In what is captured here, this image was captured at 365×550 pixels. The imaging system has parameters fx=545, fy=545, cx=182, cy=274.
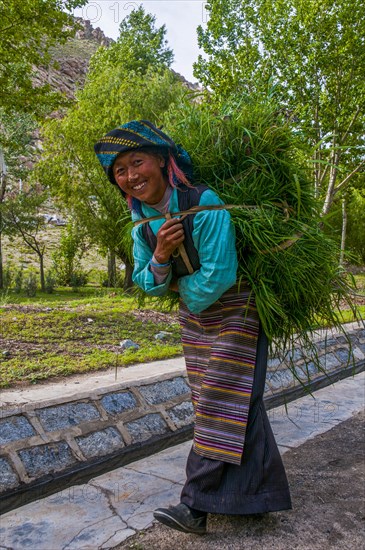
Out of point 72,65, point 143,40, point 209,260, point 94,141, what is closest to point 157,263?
point 209,260

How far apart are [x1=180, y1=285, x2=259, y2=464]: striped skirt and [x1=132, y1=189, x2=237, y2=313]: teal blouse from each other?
0.16 metres

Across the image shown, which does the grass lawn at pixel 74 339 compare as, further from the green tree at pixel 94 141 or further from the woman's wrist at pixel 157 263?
the green tree at pixel 94 141

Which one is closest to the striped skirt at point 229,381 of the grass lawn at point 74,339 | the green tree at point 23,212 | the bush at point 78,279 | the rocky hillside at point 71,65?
the grass lawn at point 74,339

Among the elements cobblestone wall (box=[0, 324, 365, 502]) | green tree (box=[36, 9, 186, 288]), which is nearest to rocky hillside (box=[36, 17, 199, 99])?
green tree (box=[36, 9, 186, 288])

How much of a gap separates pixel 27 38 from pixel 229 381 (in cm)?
678

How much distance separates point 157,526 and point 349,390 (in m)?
3.27

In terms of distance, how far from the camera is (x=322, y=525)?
2609 mm

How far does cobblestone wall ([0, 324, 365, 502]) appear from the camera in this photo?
9.53 ft

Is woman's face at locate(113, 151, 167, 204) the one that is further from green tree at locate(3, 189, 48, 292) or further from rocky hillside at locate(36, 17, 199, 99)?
rocky hillside at locate(36, 17, 199, 99)

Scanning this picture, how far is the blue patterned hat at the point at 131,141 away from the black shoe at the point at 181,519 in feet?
5.19

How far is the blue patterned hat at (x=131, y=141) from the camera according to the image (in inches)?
96.7

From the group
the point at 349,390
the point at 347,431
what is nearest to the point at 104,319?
the point at 349,390

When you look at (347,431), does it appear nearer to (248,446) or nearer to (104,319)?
(248,446)

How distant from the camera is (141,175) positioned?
2488 millimetres
